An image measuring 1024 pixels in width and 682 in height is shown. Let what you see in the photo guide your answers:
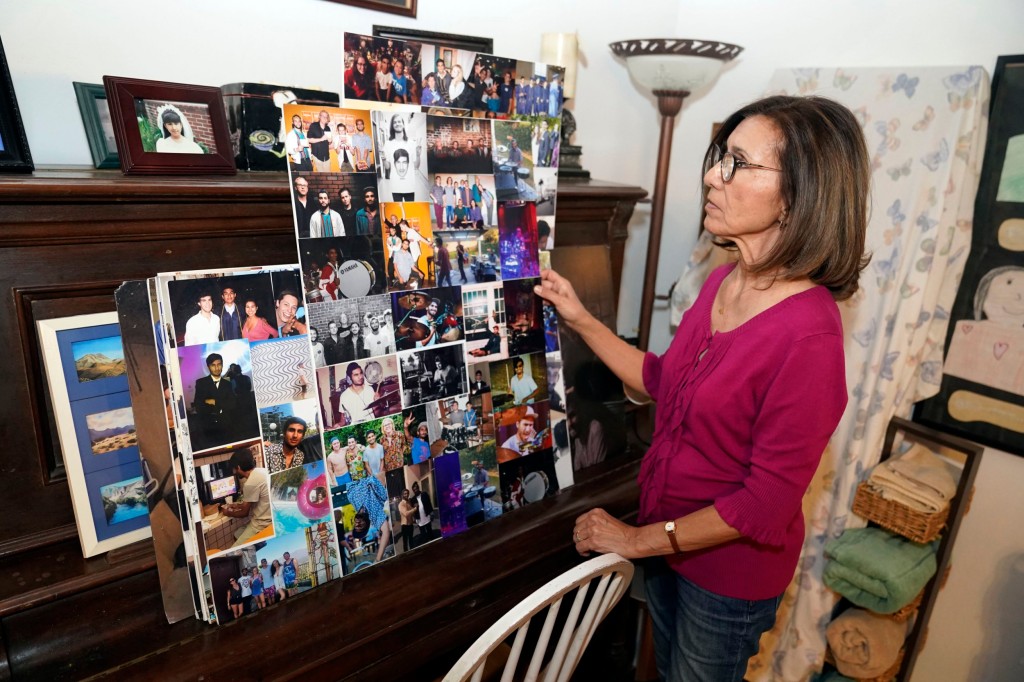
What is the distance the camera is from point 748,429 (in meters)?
0.97

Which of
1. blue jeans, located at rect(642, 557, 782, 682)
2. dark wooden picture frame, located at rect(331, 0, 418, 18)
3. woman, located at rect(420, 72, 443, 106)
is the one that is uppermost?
dark wooden picture frame, located at rect(331, 0, 418, 18)

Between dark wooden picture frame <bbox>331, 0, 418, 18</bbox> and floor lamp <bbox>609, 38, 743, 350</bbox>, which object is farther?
floor lamp <bbox>609, 38, 743, 350</bbox>

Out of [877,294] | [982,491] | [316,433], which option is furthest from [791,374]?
[982,491]

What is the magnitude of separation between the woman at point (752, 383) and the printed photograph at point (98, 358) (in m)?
0.73

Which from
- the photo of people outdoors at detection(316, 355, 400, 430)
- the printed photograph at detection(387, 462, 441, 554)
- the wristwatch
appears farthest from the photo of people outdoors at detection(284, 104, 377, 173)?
the wristwatch

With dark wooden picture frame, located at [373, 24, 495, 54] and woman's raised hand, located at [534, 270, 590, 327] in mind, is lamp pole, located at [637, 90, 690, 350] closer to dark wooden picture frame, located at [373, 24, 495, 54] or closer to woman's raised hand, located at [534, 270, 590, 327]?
woman's raised hand, located at [534, 270, 590, 327]

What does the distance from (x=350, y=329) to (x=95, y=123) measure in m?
0.55

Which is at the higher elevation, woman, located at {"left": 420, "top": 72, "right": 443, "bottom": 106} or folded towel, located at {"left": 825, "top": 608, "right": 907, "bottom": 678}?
woman, located at {"left": 420, "top": 72, "right": 443, "bottom": 106}

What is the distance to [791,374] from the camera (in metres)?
0.89

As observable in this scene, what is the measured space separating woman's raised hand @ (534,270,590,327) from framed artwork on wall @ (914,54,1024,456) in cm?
104

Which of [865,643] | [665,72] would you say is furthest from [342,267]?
[865,643]

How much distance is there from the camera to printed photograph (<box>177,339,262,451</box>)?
846 mm

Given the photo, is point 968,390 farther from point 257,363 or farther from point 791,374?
point 257,363

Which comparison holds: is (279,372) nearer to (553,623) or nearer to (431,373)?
(431,373)
